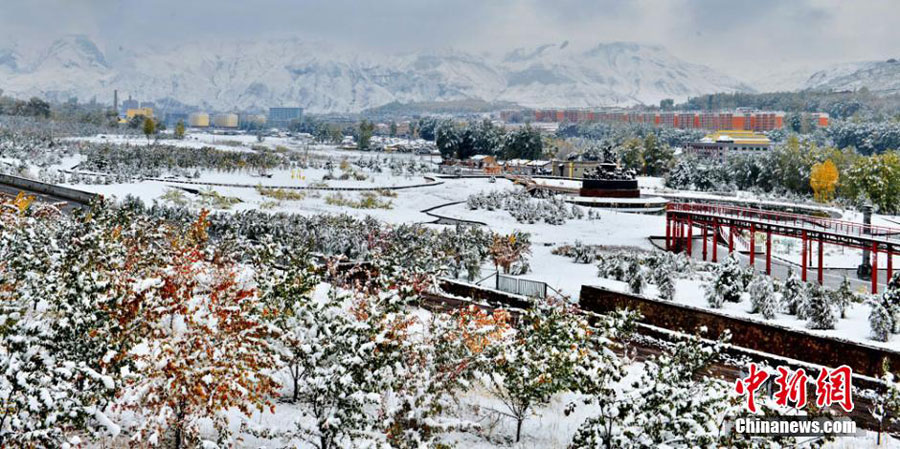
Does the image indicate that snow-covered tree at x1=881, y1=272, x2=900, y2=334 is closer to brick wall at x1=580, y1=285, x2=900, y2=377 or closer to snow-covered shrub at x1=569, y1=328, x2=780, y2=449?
brick wall at x1=580, y1=285, x2=900, y2=377

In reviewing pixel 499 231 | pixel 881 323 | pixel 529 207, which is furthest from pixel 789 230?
pixel 529 207

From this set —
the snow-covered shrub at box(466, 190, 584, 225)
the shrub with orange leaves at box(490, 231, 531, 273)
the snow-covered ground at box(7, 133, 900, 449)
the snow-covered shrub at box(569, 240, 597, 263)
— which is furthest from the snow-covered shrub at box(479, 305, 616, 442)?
the snow-covered shrub at box(466, 190, 584, 225)

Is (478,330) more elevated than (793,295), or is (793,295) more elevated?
(478,330)

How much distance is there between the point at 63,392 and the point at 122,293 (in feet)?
8.16

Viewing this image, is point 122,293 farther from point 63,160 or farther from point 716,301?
point 63,160

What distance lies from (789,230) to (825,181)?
41.0m

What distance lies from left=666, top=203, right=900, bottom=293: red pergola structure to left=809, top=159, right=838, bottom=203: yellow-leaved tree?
33.2m

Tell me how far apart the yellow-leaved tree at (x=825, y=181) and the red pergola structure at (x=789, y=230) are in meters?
33.2

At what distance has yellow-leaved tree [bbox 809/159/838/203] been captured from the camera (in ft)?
240

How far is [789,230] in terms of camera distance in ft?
121

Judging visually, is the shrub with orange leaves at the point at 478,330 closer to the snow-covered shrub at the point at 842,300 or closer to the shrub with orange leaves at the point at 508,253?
the snow-covered shrub at the point at 842,300

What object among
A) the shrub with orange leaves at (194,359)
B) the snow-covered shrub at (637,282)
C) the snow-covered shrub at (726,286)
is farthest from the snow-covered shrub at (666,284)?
the shrub with orange leaves at (194,359)

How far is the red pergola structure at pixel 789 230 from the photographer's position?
3306 centimetres

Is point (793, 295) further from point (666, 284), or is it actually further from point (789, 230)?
point (789, 230)
